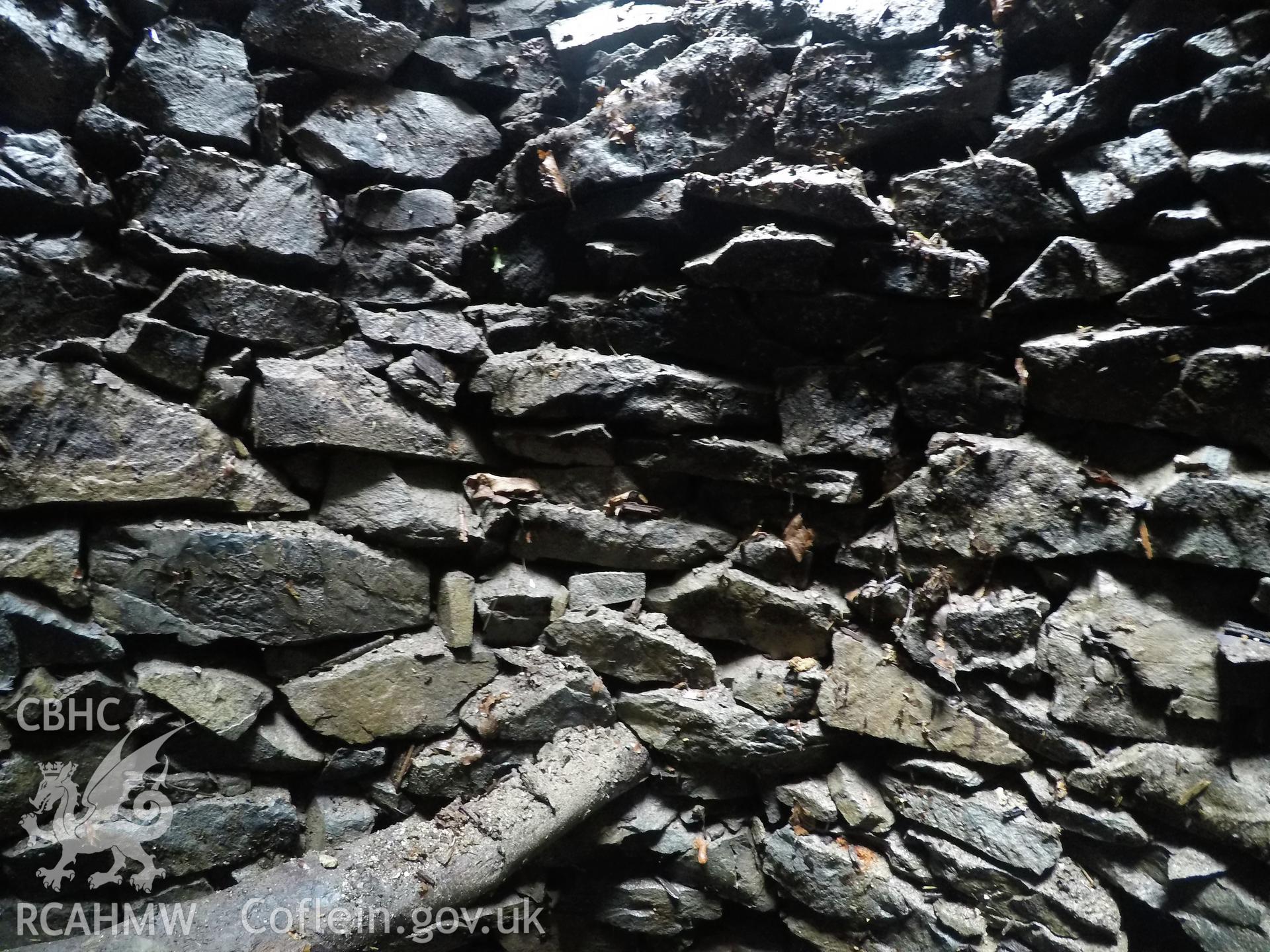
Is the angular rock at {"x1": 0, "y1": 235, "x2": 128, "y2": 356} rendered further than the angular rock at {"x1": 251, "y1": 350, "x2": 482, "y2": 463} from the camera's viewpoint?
No

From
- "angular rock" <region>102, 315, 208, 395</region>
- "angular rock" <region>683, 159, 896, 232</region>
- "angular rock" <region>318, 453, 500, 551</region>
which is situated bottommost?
"angular rock" <region>318, 453, 500, 551</region>

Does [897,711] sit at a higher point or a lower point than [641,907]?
higher

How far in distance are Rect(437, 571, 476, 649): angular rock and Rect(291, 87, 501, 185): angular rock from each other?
1939mm

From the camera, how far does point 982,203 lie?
107 inches

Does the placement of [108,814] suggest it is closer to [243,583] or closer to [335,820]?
[335,820]

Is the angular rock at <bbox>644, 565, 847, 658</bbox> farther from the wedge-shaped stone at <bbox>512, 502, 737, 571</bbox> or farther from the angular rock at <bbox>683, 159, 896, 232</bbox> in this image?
the angular rock at <bbox>683, 159, 896, 232</bbox>

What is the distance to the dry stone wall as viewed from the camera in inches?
97.3

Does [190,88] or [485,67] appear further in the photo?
[485,67]

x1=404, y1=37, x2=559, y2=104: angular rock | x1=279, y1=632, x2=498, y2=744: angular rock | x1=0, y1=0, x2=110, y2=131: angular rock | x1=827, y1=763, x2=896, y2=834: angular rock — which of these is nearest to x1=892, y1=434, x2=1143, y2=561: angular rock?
x1=827, y1=763, x2=896, y2=834: angular rock

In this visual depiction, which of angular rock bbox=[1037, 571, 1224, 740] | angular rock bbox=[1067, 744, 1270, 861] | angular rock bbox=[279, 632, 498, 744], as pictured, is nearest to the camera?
angular rock bbox=[1067, 744, 1270, 861]

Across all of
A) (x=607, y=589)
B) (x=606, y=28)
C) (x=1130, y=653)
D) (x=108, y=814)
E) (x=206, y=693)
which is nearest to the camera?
(x=1130, y=653)

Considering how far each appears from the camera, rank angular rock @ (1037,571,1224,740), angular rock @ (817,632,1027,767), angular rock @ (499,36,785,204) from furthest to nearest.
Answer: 1. angular rock @ (499,36,785,204)
2. angular rock @ (817,632,1027,767)
3. angular rock @ (1037,571,1224,740)

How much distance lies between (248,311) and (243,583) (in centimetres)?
115

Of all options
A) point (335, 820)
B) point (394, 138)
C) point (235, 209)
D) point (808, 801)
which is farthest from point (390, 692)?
point (394, 138)
